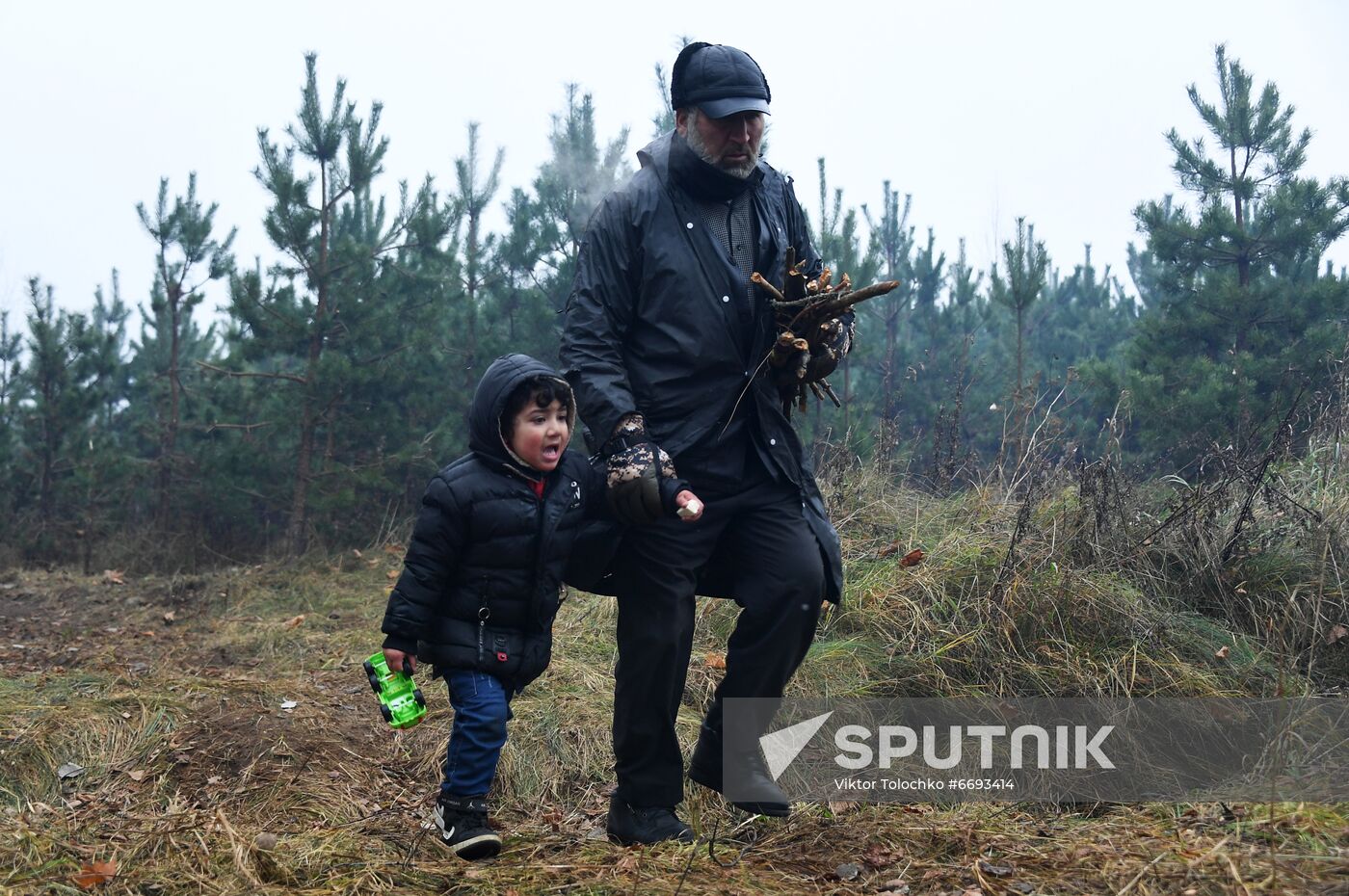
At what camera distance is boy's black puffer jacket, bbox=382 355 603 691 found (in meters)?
3.16

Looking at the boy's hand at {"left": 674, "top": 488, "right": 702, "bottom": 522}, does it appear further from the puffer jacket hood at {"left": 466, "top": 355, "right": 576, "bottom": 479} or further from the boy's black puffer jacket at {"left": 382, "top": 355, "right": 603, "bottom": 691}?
the puffer jacket hood at {"left": 466, "top": 355, "right": 576, "bottom": 479}

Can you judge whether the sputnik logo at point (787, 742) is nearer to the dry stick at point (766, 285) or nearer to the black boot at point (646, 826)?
the black boot at point (646, 826)

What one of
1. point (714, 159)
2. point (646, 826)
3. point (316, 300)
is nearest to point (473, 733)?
point (646, 826)

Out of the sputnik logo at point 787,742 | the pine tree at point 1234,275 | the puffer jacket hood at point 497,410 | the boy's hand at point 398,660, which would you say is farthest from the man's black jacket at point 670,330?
the pine tree at point 1234,275

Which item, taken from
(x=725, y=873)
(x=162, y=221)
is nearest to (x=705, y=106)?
(x=725, y=873)

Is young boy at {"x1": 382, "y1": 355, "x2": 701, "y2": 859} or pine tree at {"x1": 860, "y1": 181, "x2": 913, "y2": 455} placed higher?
pine tree at {"x1": 860, "y1": 181, "x2": 913, "y2": 455}

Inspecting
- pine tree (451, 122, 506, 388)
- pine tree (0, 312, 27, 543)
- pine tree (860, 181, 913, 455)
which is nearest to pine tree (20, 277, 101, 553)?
pine tree (0, 312, 27, 543)

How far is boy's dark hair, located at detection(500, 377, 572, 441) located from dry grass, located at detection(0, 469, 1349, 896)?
120cm

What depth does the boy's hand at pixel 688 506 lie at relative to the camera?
3.01m

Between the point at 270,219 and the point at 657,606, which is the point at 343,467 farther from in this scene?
the point at 657,606

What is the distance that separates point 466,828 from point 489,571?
0.69 meters

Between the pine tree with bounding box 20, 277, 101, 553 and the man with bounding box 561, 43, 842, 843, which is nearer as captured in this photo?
the man with bounding box 561, 43, 842, 843

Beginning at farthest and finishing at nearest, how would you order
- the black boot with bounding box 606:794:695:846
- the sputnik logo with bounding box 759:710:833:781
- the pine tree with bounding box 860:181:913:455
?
the pine tree with bounding box 860:181:913:455, the sputnik logo with bounding box 759:710:833:781, the black boot with bounding box 606:794:695:846

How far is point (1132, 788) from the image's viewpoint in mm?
3891
